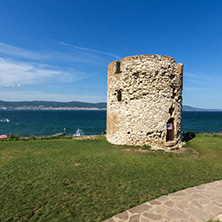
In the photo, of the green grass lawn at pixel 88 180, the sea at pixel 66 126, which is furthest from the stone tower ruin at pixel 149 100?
the sea at pixel 66 126

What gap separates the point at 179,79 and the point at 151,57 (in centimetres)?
297

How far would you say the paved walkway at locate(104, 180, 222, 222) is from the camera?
421 cm

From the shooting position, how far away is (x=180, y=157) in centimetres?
1010

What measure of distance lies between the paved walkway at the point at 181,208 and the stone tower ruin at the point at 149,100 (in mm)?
6564

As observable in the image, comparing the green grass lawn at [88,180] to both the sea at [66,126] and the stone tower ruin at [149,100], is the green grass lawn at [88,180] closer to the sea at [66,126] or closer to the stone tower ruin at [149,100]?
the stone tower ruin at [149,100]

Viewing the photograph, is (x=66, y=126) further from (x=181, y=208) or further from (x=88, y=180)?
(x=181, y=208)

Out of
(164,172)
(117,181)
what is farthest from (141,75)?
(117,181)

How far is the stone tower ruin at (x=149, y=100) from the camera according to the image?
1195cm

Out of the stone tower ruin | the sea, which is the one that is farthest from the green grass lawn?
the sea

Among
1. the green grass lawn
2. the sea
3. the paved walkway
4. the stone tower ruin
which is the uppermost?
the stone tower ruin

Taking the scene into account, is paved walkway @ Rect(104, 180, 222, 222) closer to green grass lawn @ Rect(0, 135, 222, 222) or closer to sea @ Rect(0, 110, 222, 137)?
green grass lawn @ Rect(0, 135, 222, 222)

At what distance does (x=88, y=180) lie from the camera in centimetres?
659

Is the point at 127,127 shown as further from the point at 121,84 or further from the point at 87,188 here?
the point at 87,188

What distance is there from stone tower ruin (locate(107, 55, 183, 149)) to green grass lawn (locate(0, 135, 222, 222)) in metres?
1.87
